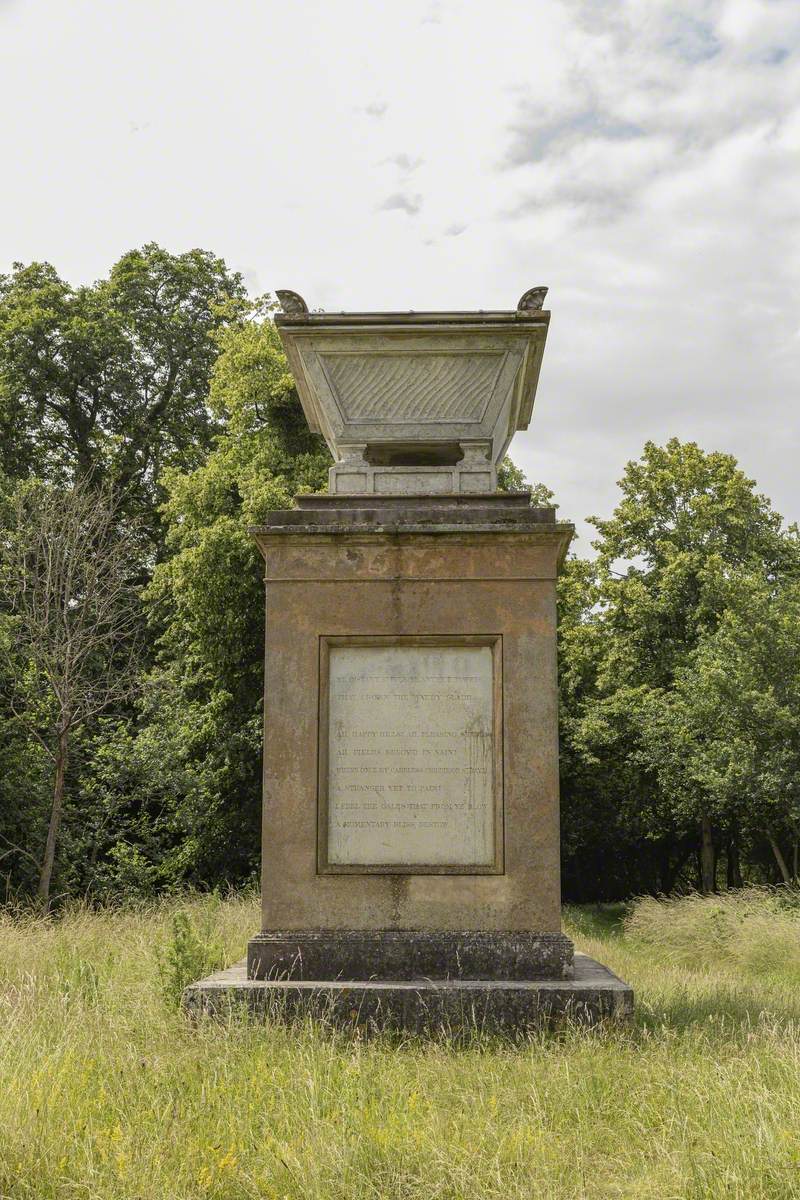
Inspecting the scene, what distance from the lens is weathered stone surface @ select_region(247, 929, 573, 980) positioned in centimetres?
689

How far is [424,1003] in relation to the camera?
21.6ft

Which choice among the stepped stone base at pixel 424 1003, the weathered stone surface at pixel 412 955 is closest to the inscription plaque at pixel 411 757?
the weathered stone surface at pixel 412 955

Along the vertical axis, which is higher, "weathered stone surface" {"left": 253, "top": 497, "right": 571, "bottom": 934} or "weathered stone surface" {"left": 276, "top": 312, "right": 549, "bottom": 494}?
"weathered stone surface" {"left": 276, "top": 312, "right": 549, "bottom": 494}

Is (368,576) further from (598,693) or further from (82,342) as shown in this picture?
(598,693)

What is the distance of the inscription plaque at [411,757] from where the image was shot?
23.4 ft

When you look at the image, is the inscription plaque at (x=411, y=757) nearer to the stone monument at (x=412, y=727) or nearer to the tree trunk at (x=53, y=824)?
the stone monument at (x=412, y=727)

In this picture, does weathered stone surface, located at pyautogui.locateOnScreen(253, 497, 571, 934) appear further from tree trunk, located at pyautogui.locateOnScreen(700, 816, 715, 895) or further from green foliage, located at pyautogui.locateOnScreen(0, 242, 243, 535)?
tree trunk, located at pyautogui.locateOnScreen(700, 816, 715, 895)

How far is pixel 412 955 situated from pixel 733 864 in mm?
28689

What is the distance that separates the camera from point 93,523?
61.7ft

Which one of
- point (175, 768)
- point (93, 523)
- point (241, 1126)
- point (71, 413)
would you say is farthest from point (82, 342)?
point (241, 1126)

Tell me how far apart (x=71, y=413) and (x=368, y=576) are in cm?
2128

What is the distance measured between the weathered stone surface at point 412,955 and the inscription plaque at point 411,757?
400mm

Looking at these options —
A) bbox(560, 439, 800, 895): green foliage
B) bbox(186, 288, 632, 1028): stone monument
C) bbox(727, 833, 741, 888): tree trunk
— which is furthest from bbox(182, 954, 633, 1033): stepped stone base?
bbox(727, 833, 741, 888): tree trunk

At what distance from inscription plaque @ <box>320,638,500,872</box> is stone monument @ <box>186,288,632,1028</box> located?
11 mm
